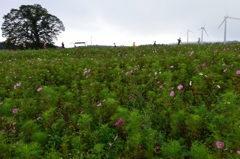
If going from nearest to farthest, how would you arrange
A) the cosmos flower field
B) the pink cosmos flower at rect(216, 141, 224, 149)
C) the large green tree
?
the pink cosmos flower at rect(216, 141, 224, 149) < the cosmos flower field < the large green tree

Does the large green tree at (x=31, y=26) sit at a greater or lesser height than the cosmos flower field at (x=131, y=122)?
greater

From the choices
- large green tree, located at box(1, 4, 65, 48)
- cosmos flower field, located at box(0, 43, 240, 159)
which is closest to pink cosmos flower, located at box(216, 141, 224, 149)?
cosmos flower field, located at box(0, 43, 240, 159)

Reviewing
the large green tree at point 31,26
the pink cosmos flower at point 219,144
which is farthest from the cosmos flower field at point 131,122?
the large green tree at point 31,26

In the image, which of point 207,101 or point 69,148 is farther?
point 207,101

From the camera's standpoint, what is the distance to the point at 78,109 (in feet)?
15.3

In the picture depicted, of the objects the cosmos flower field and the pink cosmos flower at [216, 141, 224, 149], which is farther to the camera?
the cosmos flower field

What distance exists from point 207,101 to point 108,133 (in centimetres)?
239

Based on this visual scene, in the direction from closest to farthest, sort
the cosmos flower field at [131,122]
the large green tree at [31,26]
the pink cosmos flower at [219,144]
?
the pink cosmos flower at [219,144], the cosmos flower field at [131,122], the large green tree at [31,26]

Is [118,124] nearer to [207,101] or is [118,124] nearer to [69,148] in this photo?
[69,148]

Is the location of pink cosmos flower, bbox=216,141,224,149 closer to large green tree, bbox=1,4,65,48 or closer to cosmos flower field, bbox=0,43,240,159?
cosmos flower field, bbox=0,43,240,159

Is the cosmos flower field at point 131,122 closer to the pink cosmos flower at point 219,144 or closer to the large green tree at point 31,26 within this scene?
the pink cosmos flower at point 219,144

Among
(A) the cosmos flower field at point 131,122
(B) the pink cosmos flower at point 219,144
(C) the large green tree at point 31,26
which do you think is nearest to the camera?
(B) the pink cosmos flower at point 219,144

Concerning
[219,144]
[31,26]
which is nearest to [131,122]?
[219,144]

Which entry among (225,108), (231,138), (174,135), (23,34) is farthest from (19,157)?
(23,34)
